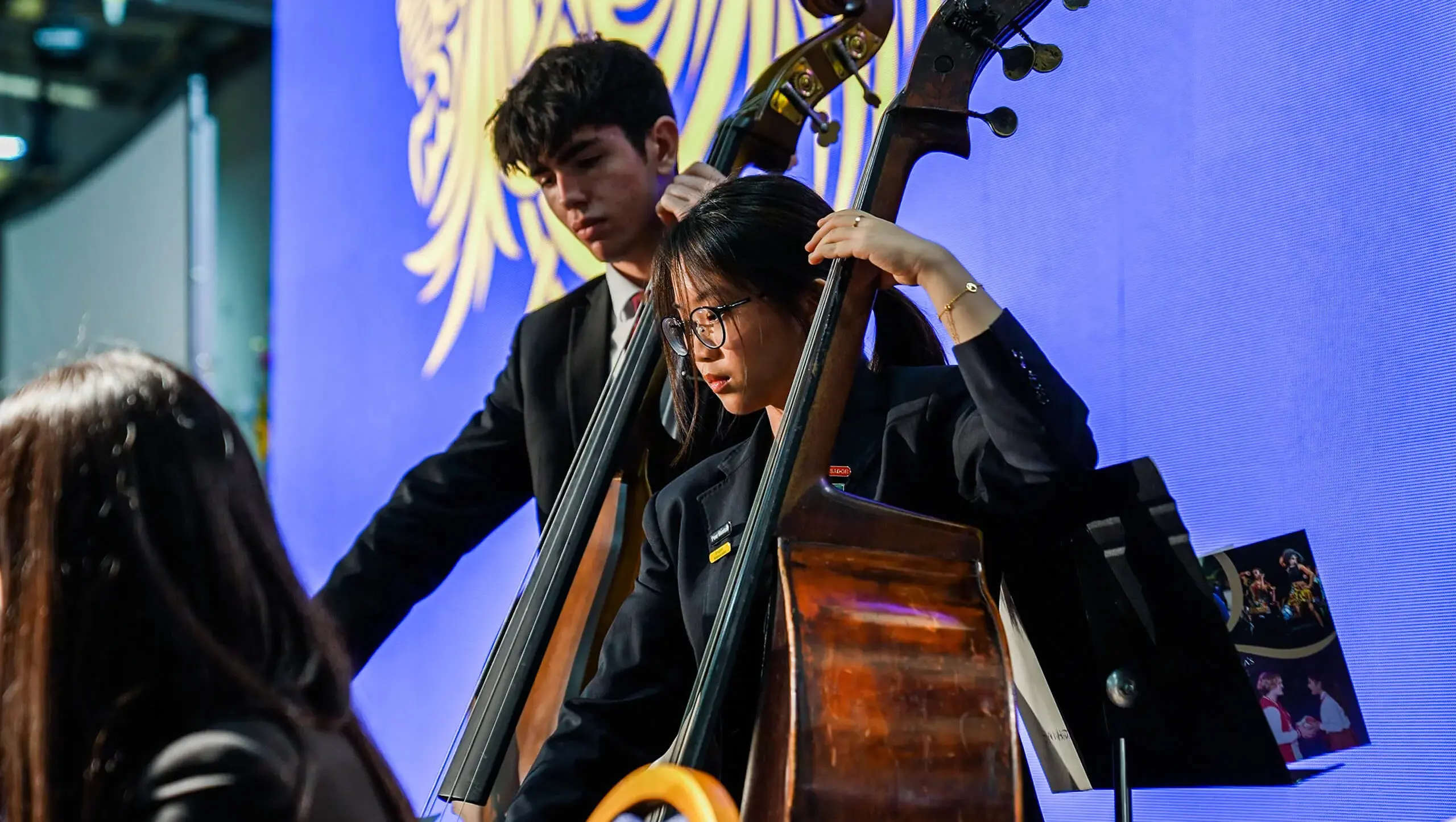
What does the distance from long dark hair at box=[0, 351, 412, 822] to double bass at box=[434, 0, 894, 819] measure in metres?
0.77

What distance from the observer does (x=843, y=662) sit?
1.21 meters

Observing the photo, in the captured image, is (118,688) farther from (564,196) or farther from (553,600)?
(564,196)

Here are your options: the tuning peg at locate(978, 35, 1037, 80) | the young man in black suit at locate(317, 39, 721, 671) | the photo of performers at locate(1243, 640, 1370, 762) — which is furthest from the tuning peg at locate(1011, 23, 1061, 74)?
the photo of performers at locate(1243, 640, 1370, 762)

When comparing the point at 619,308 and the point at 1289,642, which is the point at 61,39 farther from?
the point at 1289,642

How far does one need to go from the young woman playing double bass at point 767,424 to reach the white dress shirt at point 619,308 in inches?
15.5

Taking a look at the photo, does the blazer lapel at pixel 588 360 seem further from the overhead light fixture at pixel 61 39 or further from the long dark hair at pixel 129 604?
the overhead light fixture at pixel 61 39

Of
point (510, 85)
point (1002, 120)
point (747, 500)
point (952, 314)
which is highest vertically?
point (510, 85)

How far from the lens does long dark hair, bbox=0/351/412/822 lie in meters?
0.85

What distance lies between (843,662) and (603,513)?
2.16 ft

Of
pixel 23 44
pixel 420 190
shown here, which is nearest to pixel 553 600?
pixel 420 190

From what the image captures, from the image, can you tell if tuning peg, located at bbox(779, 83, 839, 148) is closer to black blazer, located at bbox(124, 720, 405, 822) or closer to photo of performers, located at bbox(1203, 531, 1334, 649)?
photo of performers, located at bbox(1203, 531, 1334, 649)

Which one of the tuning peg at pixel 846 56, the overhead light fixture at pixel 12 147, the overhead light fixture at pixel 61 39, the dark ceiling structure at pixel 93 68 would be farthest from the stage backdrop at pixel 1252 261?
the overhead light fixture at pixel 12 147

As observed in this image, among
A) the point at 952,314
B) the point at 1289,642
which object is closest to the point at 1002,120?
the point at 952,314

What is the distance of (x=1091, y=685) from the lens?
4.21ft
